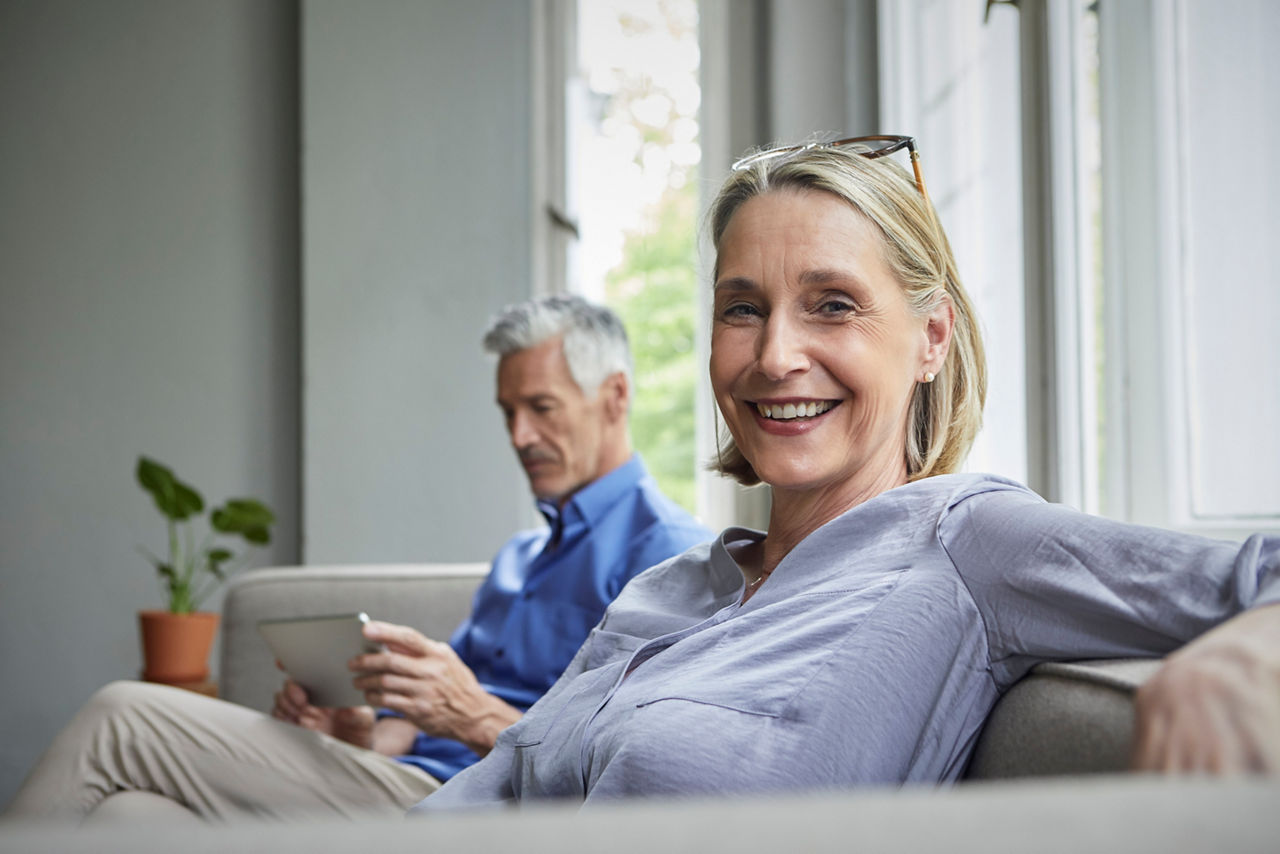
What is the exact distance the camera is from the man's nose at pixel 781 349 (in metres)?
1.11

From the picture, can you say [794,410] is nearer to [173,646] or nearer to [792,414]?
[792,414]

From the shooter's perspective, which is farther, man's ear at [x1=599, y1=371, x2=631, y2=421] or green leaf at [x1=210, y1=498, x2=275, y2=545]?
green leaf at [x1=210, y1=498, x2=275, y2=545]

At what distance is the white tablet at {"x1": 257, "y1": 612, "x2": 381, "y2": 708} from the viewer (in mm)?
1562

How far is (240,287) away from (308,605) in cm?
178

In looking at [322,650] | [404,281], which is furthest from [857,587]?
[404,281]

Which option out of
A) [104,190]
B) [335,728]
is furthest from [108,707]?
[104,190]

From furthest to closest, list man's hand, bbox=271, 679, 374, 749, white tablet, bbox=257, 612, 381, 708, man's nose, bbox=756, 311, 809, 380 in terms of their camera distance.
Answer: man's hand, bbox=271, 679, 374, 749 → white tablet, bbox=257, 612, 381, 708 → man's nose, bbox=756, 311, 809, 380

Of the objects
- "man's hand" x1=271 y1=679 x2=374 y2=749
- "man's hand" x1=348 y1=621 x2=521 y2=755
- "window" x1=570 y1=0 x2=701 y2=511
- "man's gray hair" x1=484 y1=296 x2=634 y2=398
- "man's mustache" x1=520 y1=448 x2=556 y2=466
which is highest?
"window" x1=570 y1=0 x2=701 y2=511

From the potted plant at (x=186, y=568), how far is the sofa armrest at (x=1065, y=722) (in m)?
2.49

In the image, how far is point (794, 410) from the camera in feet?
3.78

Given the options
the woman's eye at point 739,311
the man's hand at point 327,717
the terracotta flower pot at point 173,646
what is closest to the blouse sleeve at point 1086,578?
the woman's eye at point 739,311

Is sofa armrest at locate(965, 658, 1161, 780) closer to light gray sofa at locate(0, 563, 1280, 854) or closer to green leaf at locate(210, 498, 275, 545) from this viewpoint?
light gray sofa at locate(0, 563, 1280, 854)

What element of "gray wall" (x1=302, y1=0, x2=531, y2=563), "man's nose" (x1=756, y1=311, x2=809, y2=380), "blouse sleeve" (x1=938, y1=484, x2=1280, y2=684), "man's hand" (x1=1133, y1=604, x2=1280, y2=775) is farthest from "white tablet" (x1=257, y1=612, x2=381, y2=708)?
"gray wall" (x1=302, y1=0, x2=531, y2=563)

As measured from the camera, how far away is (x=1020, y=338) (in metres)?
2.05
